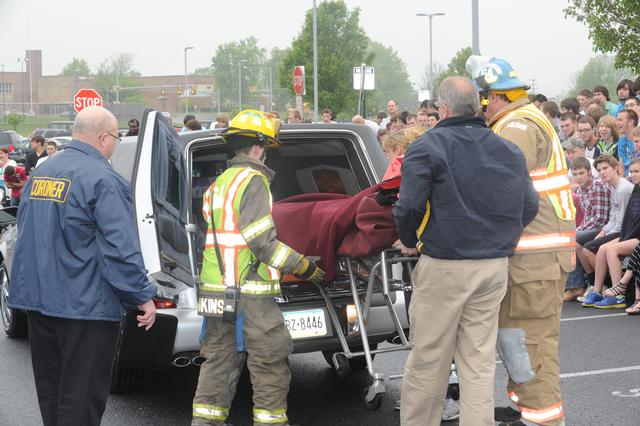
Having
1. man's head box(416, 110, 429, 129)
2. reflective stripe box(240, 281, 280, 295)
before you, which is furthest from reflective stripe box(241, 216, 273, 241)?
man's head box(416, 110, 429, 129)

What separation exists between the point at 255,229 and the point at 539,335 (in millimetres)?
1628

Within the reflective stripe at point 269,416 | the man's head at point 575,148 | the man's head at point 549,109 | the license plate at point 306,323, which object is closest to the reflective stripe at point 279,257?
the license plate at point 306,323

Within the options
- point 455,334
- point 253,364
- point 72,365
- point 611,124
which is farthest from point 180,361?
Answer: point 611,124

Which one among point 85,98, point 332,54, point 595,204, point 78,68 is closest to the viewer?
point 595,204

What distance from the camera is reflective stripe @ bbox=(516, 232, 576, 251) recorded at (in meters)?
5.32

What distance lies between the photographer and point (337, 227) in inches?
228

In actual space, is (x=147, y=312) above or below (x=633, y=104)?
below

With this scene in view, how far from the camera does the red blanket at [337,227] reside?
567 cm

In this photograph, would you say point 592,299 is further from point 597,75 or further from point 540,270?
point 597,75

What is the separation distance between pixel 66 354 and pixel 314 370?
3.31 metres

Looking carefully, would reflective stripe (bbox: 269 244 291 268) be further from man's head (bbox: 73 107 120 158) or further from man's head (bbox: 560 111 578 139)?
man's head (bbox: 560 111 578 139)

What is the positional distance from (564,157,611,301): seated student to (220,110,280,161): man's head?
619 cm

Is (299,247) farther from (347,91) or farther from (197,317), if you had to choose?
(347,91)

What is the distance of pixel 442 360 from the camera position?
201 inches
